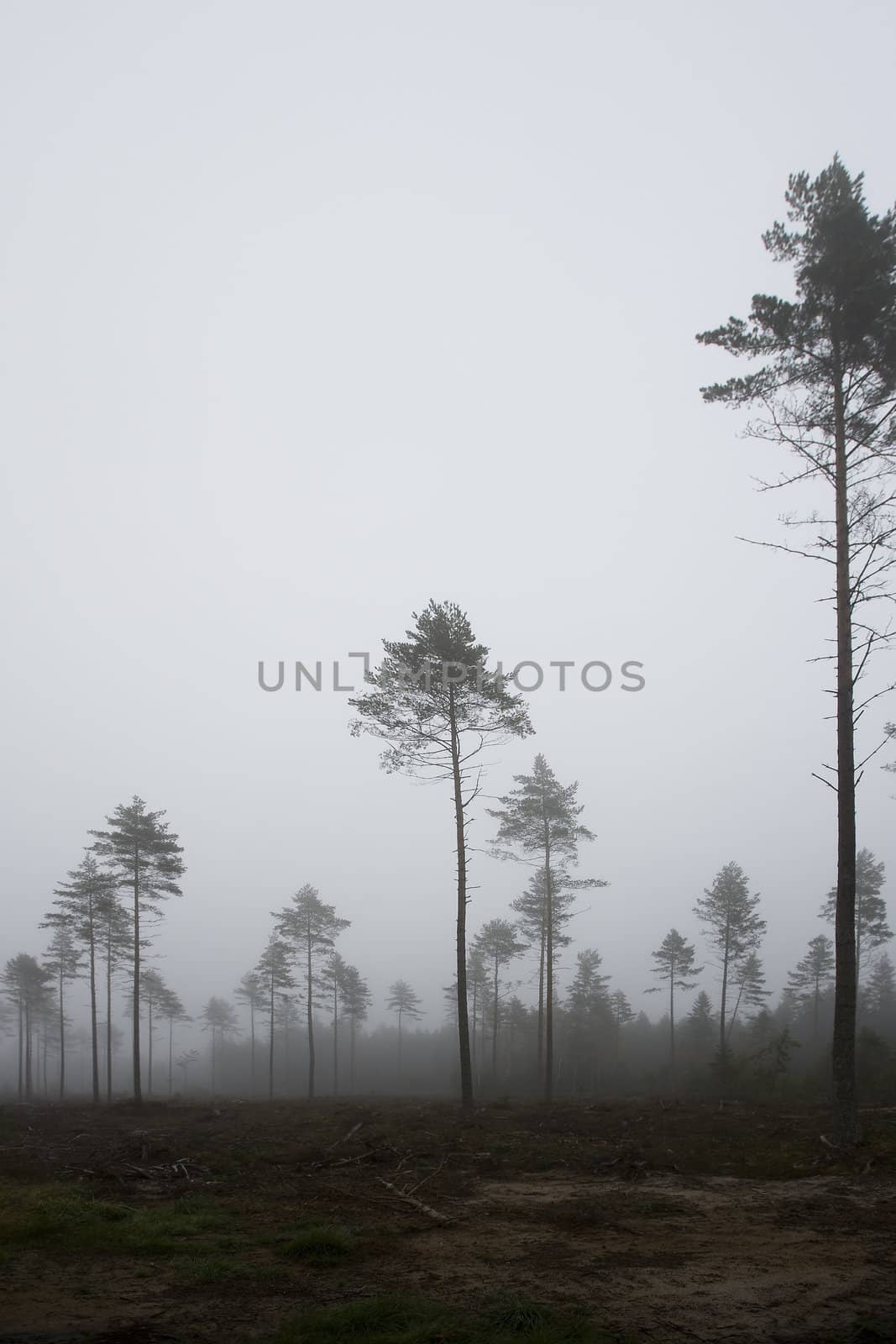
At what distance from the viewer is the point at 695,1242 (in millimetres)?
7324

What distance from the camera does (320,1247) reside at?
7355mm

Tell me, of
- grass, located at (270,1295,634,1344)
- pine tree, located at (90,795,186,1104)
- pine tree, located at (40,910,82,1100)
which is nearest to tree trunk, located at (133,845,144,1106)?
pine tree, located at (90,795,186,1104)

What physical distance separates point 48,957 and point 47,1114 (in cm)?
2603

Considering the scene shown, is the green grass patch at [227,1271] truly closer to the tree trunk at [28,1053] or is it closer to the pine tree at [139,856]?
the pine tree at [139,856]

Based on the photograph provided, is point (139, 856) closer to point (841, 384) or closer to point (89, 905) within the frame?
point (89, 905)

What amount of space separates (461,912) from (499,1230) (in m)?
10.9

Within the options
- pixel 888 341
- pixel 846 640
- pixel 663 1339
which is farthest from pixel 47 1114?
pixel 888 341

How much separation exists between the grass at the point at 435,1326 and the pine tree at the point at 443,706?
44.5 feet

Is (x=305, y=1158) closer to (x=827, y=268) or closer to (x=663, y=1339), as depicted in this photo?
(x=663, y=1339)

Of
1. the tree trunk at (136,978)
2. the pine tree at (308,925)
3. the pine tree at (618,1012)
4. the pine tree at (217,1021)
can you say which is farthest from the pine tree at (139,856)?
the pine tree at (217,1021)

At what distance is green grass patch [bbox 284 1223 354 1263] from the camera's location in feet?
23.6

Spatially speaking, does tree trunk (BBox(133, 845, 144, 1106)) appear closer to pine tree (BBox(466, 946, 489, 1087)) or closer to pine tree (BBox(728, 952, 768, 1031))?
pine tree (BBox(466, 946, 489, 1087))

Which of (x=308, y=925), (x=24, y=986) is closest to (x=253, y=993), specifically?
(x=24, y=986)

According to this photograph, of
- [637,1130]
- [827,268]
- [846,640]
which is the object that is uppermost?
[827,268]
